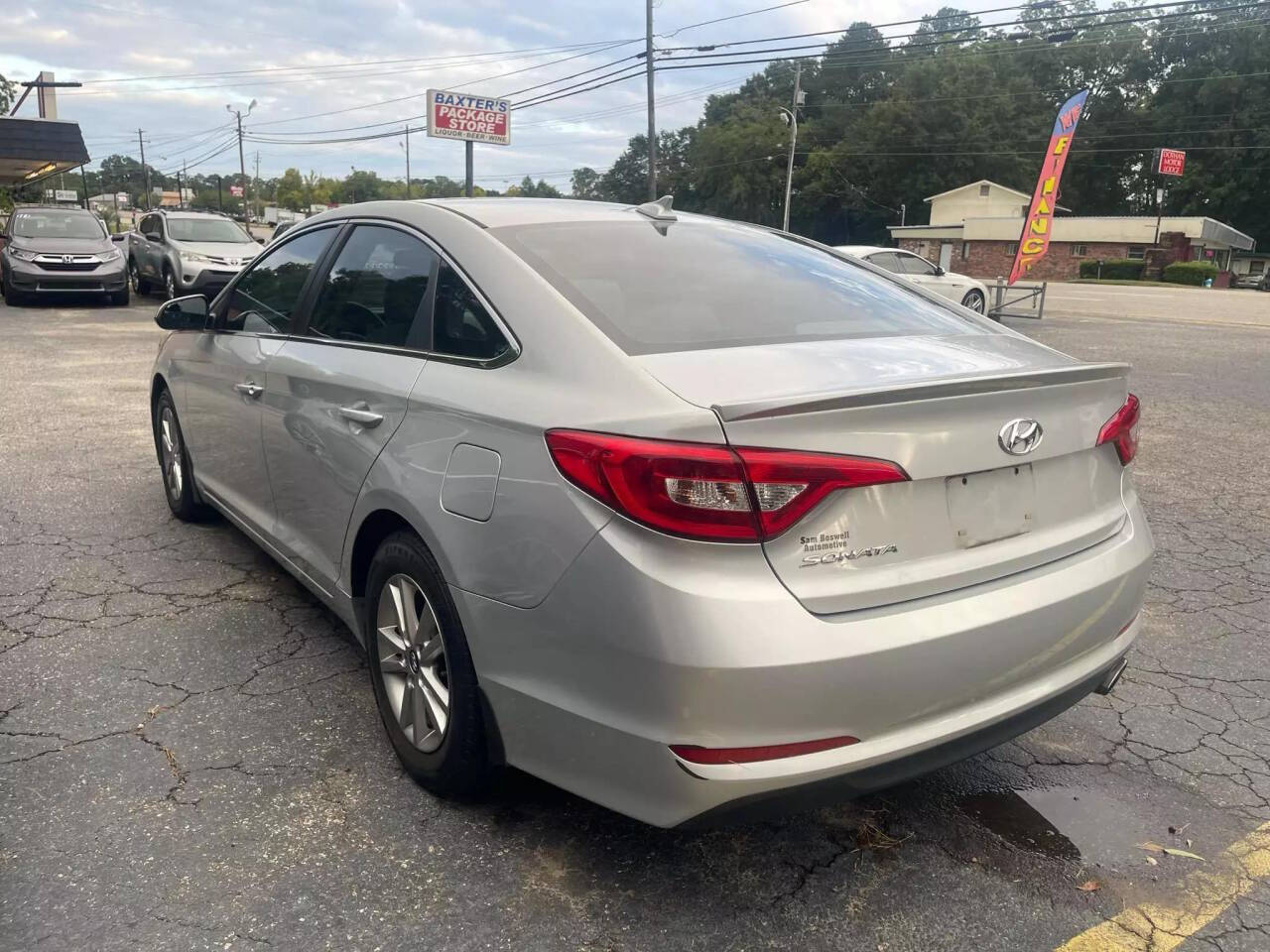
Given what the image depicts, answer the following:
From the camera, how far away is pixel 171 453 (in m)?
5.12

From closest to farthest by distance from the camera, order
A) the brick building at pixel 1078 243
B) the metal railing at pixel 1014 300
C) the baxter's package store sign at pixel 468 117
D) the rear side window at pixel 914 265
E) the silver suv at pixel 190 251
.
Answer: the silver suv at pixel 190 251 → the rear side window at pixel 914 265 → the metal railing at pixel 1014 300 → the baxter's package store sign at pixel 468 117 → the brick building at pixel 1078 243

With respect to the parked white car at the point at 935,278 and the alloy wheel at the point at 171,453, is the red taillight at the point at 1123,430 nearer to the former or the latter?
the alloy wheel at the point at 171,453

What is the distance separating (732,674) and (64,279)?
17924 mm

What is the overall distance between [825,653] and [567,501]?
2.01 ft

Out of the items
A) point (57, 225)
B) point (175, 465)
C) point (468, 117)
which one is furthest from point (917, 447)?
point (468, 117)

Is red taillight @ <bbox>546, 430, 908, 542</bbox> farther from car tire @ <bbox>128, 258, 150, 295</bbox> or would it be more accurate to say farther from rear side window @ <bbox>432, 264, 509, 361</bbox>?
car tire @ <bbox>128, 258, 150, 295</bbox>

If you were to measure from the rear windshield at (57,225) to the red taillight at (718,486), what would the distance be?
18.2 meters

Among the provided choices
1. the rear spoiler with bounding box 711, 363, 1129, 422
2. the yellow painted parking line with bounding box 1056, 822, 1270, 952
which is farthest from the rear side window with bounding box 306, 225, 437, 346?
the yellow painted parking line with bounding box 1056, 822, 1270, 952

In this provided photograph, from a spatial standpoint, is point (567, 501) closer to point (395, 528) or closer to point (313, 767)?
point (395, 528)

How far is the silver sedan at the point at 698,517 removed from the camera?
196cm

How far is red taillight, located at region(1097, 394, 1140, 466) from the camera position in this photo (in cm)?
254

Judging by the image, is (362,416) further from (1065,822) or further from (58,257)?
(58,257)

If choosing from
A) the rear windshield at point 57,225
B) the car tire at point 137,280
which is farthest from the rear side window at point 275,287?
the car tire at point 137,280

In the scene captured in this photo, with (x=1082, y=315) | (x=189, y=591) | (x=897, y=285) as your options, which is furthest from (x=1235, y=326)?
(x=189, y=591)
